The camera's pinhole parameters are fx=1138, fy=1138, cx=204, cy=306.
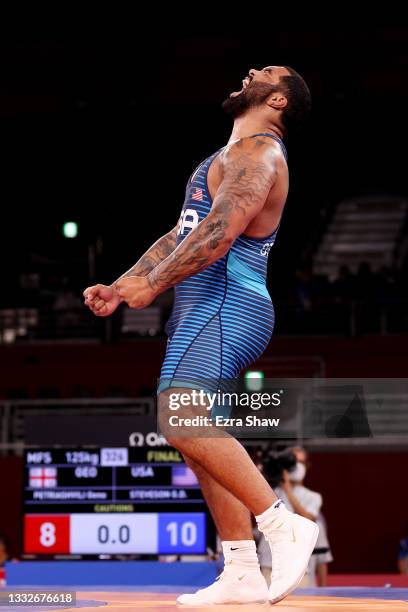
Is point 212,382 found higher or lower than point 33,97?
lower

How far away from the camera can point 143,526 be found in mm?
7938

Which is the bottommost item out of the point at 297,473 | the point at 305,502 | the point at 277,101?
the point at 305,502

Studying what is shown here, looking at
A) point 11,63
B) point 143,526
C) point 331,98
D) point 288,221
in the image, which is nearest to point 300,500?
point 143,526

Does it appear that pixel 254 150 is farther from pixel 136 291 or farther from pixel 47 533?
pixel 47 533

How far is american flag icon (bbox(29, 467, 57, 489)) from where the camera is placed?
8.17 metres

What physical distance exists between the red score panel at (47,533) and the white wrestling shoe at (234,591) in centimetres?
468

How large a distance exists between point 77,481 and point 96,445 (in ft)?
1.00

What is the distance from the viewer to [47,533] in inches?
320

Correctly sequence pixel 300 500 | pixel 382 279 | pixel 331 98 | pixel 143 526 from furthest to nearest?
pixel 382 279 < pixel 331 98 < pixel 300 500 < pixel 143 526

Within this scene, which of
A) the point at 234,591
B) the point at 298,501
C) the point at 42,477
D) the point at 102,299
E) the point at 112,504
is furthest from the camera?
the point at 298,501

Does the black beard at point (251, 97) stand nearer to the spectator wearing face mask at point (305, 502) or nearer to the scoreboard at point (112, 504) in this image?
the scoreboard at point (112, 504)

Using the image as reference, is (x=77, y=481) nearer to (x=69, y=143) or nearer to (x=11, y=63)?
(x=11, y=63)

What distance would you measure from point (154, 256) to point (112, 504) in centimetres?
444

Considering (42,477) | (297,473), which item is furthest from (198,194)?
(297,473)
